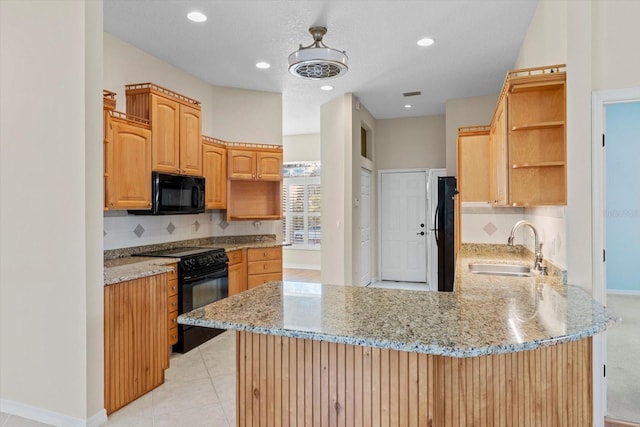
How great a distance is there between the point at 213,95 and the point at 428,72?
110 inches

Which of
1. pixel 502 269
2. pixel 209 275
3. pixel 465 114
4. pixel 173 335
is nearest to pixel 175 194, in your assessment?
pixel 209 275

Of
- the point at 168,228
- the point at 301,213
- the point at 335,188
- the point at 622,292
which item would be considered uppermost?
the point at 335,188

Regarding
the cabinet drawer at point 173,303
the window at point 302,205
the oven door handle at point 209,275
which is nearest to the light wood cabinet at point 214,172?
the oven door handle at point 209,275

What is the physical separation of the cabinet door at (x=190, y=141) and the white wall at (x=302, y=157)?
477cm

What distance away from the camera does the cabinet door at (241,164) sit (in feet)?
→ 15.8

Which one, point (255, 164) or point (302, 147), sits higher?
point (302, 147)

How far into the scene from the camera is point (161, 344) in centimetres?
301

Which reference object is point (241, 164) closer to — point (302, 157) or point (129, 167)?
point (129, 167)

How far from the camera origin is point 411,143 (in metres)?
7.15

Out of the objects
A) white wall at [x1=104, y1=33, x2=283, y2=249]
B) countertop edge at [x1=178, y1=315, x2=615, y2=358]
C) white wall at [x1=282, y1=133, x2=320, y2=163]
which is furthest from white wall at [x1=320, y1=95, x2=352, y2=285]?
countertop edge at [x1=178, y1=315, x2=615, y2=358]

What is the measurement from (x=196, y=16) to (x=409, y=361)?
3.25 meters
